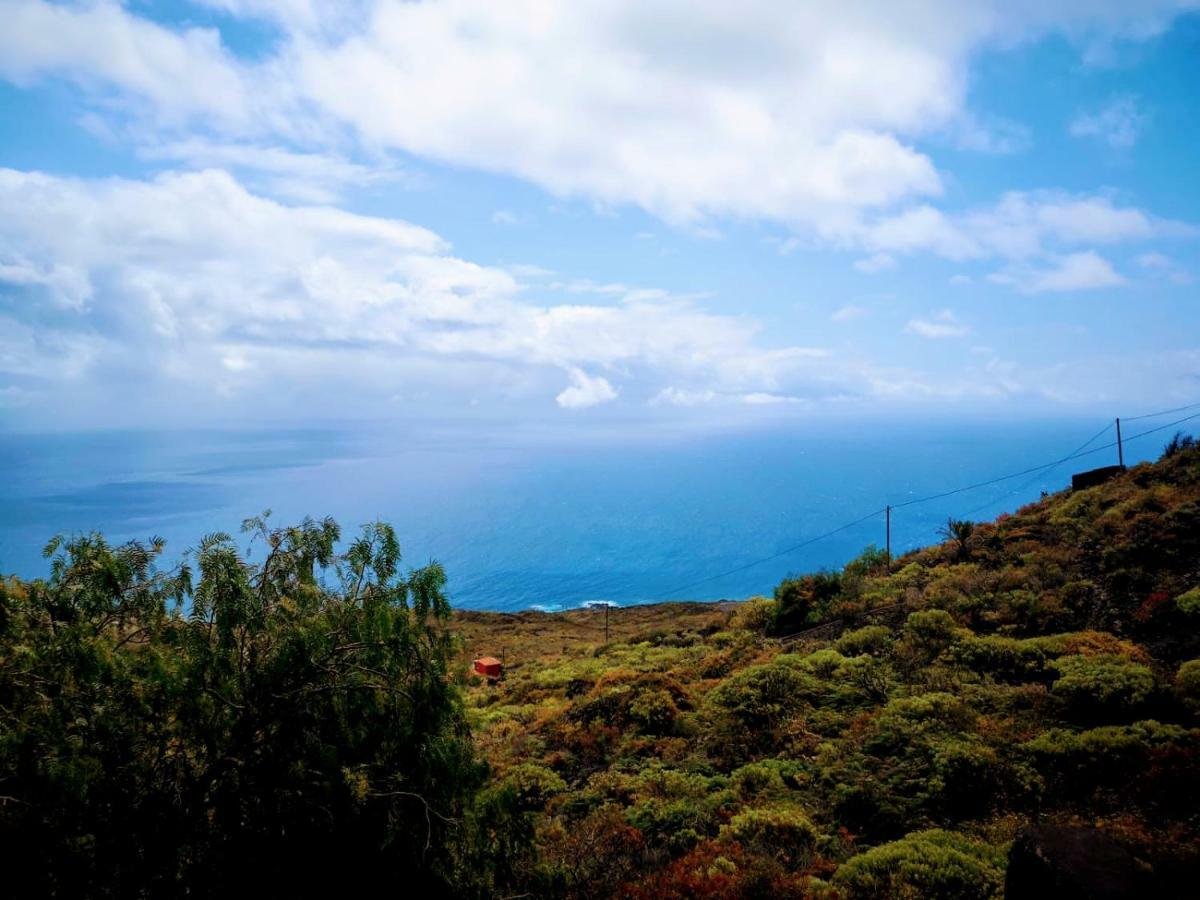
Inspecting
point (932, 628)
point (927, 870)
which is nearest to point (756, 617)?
point (932, 628)

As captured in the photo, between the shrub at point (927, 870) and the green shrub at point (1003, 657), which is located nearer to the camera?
the shrub at point (927, 870)

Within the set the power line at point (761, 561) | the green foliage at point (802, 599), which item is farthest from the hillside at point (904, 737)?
the power line at point (761, 561)

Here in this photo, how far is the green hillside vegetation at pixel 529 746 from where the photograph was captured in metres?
5.72

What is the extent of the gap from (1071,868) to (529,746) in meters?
13.3

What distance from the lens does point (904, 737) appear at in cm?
1246

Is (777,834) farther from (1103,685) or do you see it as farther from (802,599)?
(802,599)

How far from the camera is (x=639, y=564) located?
367 feet

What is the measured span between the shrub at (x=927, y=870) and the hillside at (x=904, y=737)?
0.03m

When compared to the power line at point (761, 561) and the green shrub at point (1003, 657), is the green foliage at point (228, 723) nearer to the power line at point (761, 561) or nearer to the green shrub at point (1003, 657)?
the green shrub at point (1003, 657)

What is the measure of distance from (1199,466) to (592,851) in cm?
3106

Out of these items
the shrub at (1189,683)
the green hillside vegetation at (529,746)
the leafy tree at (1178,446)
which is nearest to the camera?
the green hillside vegetation at (529,746)

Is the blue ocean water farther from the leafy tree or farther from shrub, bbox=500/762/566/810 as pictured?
shrub, bbox=500/762/566/810

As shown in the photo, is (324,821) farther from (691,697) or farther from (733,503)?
(733,503)

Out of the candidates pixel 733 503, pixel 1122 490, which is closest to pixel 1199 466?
pixel 1122 490
